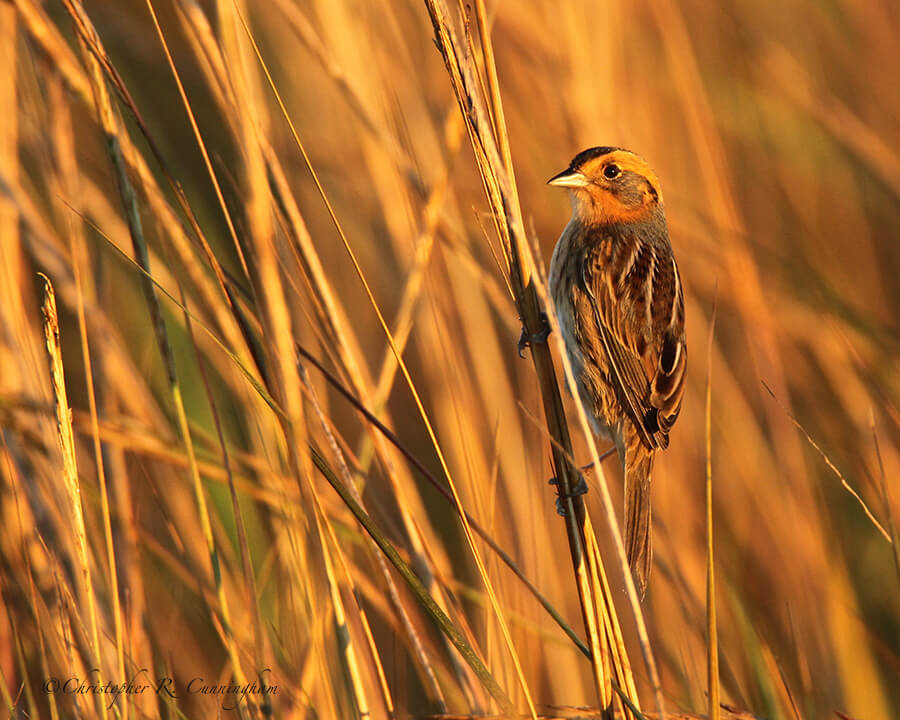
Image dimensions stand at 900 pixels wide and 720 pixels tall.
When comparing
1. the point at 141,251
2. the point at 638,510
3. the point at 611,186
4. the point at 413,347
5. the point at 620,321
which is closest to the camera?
the point at 141,251

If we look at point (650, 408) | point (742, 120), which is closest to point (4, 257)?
point (650, 408)

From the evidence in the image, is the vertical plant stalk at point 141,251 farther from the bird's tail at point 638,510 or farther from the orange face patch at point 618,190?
the orange face patch at point 618,190

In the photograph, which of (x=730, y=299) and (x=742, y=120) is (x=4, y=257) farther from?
(x=742, y=120)

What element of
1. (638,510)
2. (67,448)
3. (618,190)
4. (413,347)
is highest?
(618,190)

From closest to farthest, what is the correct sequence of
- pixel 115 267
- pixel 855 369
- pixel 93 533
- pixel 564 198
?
pixel 93 533 < pixel 855 369 < pixel 115 267 < pixel 564 198

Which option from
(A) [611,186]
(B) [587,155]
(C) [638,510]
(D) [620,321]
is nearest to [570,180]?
(B) [587,155]

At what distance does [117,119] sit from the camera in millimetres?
1727

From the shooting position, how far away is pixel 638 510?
206 centimetres

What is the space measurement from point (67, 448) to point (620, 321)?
1311mm

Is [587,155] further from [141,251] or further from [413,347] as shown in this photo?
[141,251]

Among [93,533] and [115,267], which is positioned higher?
[115,267]

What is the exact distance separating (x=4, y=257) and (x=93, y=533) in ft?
1.96

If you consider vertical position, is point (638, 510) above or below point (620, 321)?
below

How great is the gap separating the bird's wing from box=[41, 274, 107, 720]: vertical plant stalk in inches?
44.9
